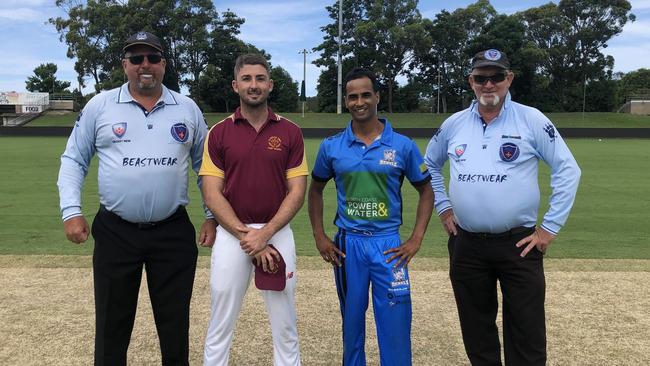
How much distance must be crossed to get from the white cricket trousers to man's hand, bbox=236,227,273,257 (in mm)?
87

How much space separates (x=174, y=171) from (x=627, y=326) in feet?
13.4

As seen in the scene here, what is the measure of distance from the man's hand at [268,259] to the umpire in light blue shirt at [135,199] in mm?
551

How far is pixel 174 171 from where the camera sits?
350cm

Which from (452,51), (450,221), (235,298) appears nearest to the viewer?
(235,298)

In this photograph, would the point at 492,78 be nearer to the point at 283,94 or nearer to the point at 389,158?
the point at 389,158

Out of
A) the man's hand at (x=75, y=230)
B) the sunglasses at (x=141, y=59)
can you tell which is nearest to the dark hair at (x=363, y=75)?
the sunglasses at (x=141, y=59)

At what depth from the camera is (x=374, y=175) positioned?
3.38 m

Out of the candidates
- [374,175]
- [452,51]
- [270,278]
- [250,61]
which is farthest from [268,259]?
[452,51]

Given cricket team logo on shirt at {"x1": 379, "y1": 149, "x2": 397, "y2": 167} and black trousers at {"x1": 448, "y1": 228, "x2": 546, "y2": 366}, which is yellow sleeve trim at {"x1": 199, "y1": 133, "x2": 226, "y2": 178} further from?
black trousers at {"x1": 448, "y1": 228, "x2": 546, "y2": 366}

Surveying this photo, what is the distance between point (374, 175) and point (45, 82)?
294 feet

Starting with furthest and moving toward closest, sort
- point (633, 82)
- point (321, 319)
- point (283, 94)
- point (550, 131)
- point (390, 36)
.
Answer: point (633, 82), point (283, 94), point (390, 36), point (321, 319), point (550, 131)

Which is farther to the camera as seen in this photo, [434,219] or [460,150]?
[434,219]

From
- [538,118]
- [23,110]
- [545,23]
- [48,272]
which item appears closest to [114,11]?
[23,110]

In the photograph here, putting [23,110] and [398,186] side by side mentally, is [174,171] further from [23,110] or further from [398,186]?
[23,110]
